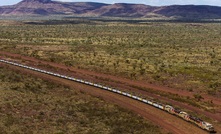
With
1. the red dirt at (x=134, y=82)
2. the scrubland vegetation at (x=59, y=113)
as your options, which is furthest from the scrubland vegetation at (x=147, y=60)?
the scrubland vegetation at (x=59, y=113)

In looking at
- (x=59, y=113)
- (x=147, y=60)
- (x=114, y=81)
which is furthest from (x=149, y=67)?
(x=59, y=113)

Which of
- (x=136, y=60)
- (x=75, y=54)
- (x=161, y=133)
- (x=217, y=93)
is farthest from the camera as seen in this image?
(x=75, y=54)

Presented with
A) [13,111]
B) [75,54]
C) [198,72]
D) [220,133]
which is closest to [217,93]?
[198,72]

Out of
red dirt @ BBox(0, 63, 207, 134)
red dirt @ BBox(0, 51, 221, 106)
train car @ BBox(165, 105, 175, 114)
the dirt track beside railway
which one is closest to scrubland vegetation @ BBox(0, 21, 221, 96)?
red dirt @ BBox(0, 51, 221, 106)

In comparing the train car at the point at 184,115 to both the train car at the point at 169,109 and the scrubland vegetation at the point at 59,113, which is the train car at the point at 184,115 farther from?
the scrubland vegetation at the point at 59,113

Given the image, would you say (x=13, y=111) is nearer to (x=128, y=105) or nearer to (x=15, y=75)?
(x=128, y=105)
